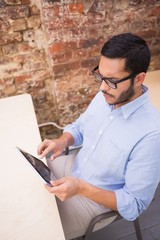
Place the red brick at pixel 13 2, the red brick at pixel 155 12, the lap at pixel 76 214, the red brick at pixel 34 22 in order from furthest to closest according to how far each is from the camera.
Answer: the red brick at pixel 155 12, the red brick at pixel 34 22, the red brick at pixel 13 2, the lap at pixel 76 214

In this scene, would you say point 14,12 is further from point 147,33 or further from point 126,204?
point 126,204

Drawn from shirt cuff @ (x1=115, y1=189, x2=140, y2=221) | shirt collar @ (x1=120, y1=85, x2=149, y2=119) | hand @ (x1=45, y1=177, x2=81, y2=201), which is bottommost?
shirt cuff @ (x1=115, y1=189, x2=140, y2=221)

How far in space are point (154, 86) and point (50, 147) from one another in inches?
38.6

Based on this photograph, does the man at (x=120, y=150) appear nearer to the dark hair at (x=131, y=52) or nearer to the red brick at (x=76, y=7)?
the dark hair at (x=131, y=52)

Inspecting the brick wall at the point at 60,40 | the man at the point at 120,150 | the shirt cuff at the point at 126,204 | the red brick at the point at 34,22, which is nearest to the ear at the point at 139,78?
the man at the point at 120,150

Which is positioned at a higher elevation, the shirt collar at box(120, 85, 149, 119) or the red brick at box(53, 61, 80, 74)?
the shirt collar at box(120, 85, 149, 119)

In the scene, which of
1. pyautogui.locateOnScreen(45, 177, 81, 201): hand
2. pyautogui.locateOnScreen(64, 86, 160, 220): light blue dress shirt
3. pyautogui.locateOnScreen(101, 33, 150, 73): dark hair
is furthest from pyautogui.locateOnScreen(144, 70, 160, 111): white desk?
pyautogui.locateOnScreen(45, 177, 81, 201): hand

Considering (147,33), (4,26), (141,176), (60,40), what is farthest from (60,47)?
(141,176)

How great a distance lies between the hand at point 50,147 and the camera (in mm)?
1332

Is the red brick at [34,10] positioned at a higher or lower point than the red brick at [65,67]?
higher

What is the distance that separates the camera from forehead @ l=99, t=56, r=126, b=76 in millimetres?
1082

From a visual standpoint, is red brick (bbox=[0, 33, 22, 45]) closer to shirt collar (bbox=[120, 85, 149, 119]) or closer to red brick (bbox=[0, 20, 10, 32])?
red brick (bbox=[0, 20, 10, 32])

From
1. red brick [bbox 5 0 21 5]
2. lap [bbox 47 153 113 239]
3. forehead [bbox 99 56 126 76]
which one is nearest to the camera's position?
forehead [bbox 99 56 126 76]

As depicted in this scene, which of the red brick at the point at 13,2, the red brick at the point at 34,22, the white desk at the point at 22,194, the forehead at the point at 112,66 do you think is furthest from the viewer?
the red brick at the point at 34,22
